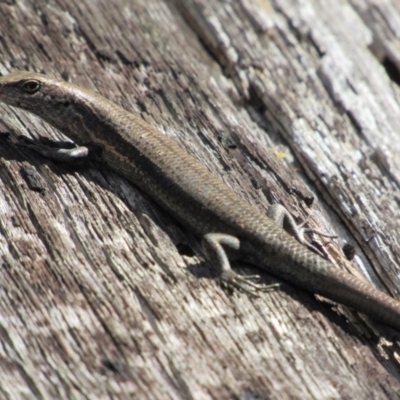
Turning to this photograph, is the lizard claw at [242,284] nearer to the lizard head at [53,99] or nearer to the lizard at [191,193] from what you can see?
the lizard at [191,193]

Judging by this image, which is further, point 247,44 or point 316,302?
point 247,44

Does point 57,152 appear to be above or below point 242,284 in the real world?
above

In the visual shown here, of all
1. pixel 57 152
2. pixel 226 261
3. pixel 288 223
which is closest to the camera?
pixel 226 261

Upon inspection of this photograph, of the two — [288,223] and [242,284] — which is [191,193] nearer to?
[288,223]

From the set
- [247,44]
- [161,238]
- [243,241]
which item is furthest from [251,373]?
[247,44]

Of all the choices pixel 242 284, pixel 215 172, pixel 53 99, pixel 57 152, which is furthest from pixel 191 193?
pixel 53 99

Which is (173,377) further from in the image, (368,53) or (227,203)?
(368,53)

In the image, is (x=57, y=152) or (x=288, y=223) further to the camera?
(x=57, y=152)

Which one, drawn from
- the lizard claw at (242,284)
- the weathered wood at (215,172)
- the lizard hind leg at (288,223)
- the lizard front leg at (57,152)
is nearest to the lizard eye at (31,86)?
the weathered wood at (215,172)
